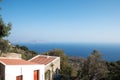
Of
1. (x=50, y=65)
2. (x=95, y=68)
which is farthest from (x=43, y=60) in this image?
(x=95, y=68)

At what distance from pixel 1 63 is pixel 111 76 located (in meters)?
18.8

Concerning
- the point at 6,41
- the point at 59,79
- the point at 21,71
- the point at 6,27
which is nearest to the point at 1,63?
the point at 21,71

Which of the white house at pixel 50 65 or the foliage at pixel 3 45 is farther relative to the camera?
the white house at pixel 50 65

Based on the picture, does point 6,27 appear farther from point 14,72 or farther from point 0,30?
point 14,72

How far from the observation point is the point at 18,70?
66.6 ft

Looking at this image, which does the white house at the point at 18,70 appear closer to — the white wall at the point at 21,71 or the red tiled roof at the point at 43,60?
the white wall at the point at 21,71

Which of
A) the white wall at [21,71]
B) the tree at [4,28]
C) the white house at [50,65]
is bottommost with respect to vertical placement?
the white house at [50,65]

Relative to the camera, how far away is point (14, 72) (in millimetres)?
19672

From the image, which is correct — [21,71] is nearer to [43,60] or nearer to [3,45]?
[3,45]

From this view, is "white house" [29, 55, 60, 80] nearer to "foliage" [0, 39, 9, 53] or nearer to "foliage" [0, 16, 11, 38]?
"foliage" [0, 39, 9, 53]

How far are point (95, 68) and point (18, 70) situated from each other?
53.4 ft

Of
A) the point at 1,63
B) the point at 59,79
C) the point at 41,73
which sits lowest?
the point at 59,79

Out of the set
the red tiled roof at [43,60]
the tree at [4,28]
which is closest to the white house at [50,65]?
the red tiled roof at [43,60]

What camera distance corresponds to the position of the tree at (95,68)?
111ft
